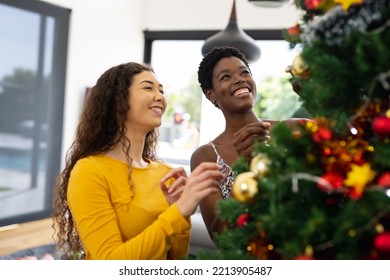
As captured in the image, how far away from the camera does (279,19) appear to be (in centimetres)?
480

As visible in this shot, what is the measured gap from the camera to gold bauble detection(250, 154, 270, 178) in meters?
0.68

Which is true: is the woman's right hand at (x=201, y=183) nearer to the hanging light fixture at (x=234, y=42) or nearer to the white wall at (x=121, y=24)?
the hanging light fixture at (x=234, y=42)

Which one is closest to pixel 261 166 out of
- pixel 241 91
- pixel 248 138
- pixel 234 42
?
pixel 248 138

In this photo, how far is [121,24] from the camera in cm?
524

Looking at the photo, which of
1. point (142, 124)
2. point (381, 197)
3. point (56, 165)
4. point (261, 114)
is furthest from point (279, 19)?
point (381, 197)

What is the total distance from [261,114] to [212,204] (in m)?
3.99

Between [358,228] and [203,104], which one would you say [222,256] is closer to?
[358,228]

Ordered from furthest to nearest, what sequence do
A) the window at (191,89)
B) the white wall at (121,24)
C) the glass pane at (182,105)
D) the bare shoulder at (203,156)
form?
the glass pane at (182,105), the window at (191,89), the white wall at (121,24), the bare shoulder at (203,156)

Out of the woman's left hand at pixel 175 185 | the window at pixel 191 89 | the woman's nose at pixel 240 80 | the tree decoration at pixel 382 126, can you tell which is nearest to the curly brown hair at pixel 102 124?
the woman's left hand at pixel 175 185

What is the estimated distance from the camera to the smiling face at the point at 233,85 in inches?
51.9

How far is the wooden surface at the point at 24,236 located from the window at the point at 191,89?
1.75 meters

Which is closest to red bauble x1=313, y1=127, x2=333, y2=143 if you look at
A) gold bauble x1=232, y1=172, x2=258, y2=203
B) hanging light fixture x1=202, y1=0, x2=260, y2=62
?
gold bauble x1=232, y1=172, x2=258, y2=203

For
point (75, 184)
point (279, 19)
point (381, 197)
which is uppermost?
point (279, 19)

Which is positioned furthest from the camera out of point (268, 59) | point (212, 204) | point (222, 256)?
point (268, 59)
